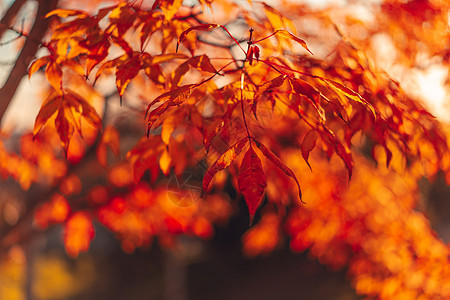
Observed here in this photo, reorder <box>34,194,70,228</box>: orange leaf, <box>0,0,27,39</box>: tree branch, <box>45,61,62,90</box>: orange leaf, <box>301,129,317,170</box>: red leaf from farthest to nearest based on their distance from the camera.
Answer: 1. <box>34,194,70,228</box>: orange leaf
2. <box>0,0,27,39</box>: tree branch
3. <box>45,61,62,90</box>: orange leaf
4. <box>301,129,317,170</box>: red leaf

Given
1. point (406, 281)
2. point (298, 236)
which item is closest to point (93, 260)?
point (298, 236)

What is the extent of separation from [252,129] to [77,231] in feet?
A: 9.38

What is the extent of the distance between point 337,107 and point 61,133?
34.5 inches

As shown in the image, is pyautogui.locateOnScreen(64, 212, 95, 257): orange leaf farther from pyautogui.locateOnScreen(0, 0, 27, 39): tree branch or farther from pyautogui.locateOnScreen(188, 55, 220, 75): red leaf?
pyautogui.locateOnScreen(188, 55, 220, 75): red leaf

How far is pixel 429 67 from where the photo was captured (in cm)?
273

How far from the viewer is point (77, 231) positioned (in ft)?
14.3

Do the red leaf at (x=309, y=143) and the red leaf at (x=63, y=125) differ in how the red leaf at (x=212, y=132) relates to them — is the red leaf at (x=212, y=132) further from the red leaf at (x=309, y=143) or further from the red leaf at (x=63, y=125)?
the red leaf at (x=63, y=125)

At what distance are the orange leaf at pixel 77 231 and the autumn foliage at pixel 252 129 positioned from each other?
Answer: 0.02 metres

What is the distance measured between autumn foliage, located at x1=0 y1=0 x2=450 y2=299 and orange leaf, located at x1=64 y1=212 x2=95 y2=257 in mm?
18

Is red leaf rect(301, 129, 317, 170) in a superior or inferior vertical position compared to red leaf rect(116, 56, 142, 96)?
inferior

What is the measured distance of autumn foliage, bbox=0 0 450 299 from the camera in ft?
4.34

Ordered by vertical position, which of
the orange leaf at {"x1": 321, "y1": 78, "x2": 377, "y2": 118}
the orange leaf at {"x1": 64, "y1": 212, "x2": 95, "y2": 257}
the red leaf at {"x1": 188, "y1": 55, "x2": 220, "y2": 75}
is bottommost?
the orange leaf at {"x1": 64, "y1": 212, "x2": 95, "y2": 257}

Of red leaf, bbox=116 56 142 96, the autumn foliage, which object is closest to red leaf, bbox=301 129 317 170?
the autumn foliage

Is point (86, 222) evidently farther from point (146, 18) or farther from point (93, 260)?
point (93, 260)
